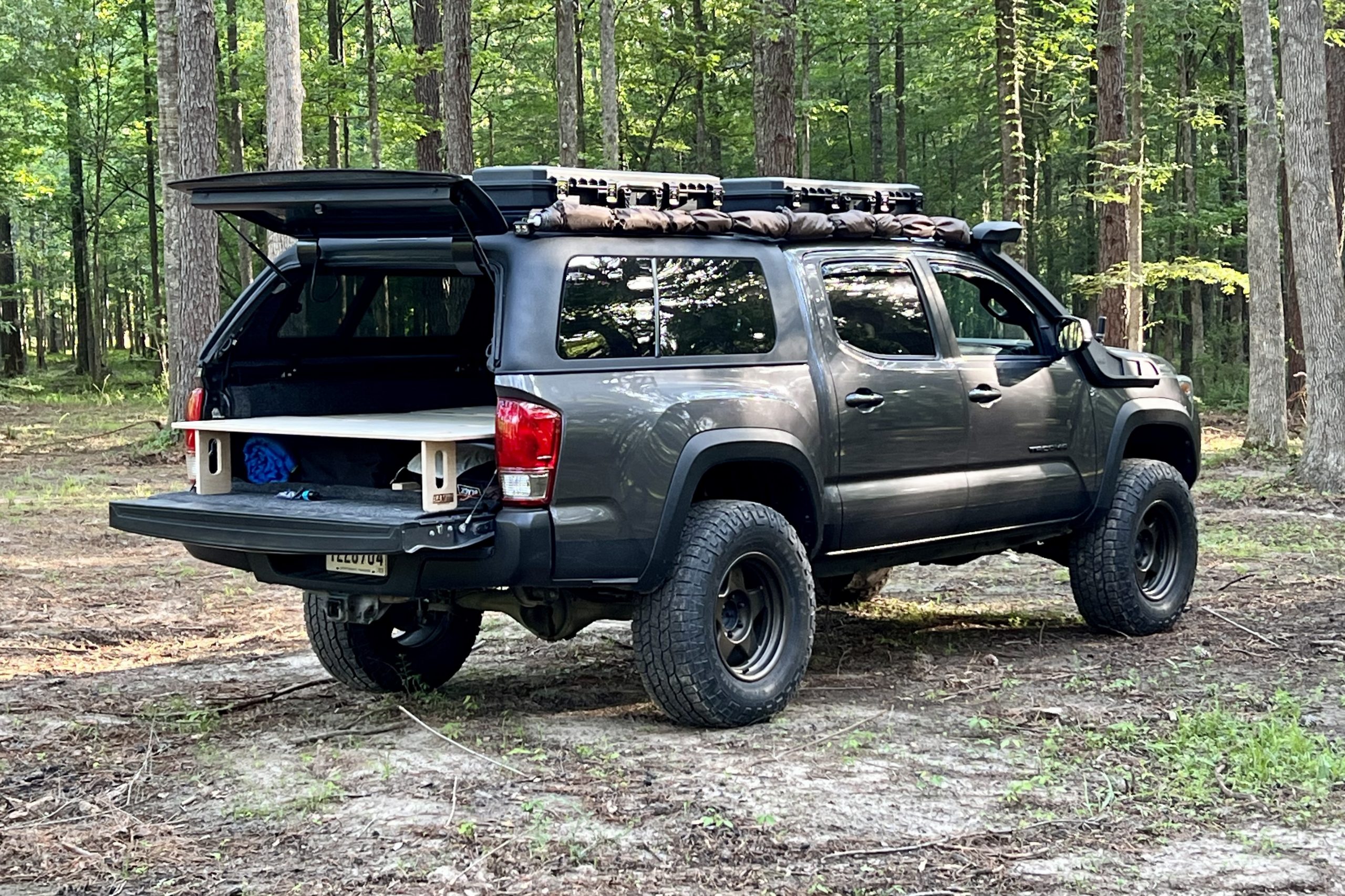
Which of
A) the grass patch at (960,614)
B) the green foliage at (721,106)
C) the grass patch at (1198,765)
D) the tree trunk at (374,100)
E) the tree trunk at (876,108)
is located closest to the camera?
the grass patch at (1198,765)

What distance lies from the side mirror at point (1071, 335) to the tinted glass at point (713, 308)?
1.93 metres

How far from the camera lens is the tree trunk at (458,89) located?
19812mm

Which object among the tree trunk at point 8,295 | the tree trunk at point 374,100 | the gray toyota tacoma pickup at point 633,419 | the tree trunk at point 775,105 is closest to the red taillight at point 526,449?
the gray toyota tacoma pickup at point 633,419

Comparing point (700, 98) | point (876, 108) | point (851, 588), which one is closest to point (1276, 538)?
point (851, 588)

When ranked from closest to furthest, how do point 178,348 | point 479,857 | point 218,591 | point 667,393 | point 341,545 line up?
1. point 479,857
2. point 341,545
3. point 667,393
4. point 218,591
5. point 178,348

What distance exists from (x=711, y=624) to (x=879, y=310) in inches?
74.0

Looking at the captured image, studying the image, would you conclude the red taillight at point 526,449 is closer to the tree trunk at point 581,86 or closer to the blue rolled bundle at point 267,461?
the blue rolled bundle at point 267,461

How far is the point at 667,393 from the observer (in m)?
5.56

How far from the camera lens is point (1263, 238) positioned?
54.1 feet

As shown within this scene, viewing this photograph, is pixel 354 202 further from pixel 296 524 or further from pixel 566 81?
pixel 566 81

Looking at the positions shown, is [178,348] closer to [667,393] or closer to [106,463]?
[106,463]

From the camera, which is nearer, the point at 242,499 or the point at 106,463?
the point at 242,499

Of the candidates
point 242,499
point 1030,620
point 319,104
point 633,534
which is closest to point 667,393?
point 633,534

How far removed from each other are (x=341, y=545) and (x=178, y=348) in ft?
42.5
